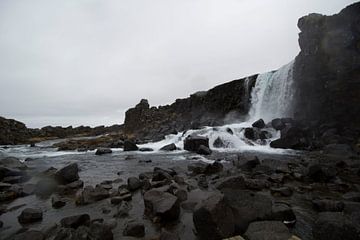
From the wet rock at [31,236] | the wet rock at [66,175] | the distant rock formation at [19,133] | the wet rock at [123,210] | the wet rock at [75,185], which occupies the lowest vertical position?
the wet rock at [123,210]

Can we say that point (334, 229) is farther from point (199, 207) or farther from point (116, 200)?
point (116, 200)

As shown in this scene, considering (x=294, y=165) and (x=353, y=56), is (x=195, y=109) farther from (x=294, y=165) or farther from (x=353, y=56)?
(x=294, y=165)

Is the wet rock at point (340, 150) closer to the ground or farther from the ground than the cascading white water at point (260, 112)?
closer to the ground

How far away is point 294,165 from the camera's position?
12773 millimetres

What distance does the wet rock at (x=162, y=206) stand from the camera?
620cm

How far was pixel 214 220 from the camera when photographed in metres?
4.86

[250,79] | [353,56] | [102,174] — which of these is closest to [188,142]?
[102,174]

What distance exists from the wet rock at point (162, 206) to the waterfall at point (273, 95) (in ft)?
92.8

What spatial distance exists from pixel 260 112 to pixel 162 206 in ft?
107

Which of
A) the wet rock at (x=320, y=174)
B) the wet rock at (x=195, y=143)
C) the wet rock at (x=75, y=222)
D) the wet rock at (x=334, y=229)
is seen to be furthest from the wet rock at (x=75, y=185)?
the wet rock at (x=195, y=143)

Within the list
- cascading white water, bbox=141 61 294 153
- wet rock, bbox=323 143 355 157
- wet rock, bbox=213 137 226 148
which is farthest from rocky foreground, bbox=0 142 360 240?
cascading white water, bbox=141 61 294 153

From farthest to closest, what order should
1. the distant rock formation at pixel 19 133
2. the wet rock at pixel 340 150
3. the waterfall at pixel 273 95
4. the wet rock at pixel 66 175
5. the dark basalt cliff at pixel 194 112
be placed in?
1. the distant rock formation at pixel 19 133
2. the dark basalt cliff at pixel 194 112
3. the waterfall at pixel 273 95
4. the wet rock at pixel 340 150
5. the wet rock at pixel 66 175

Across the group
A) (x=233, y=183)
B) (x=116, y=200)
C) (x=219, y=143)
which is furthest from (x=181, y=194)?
(x=219, y=143)

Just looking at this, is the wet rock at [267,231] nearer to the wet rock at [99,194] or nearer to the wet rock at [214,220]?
the wet rock at [214,220]
